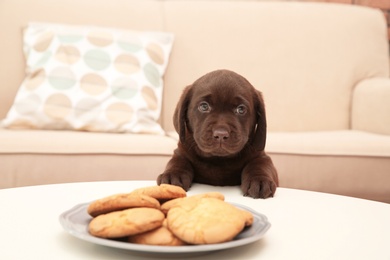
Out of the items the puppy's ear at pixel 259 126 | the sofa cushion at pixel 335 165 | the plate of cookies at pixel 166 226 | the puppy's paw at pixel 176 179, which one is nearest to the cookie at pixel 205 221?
the plate of cookies at pixel 166 226

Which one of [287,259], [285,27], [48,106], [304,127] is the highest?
[285,27]

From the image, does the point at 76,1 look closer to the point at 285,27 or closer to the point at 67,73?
the point at 67,73

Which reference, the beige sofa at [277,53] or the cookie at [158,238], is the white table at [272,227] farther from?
the beige sofa at [277,53]

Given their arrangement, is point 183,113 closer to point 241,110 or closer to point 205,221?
point 241,110

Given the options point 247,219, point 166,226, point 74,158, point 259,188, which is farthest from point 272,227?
point 74,158

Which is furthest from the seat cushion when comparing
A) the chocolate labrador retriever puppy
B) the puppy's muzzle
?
the puppy's muzzle

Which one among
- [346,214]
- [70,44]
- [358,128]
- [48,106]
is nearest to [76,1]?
[70,44]

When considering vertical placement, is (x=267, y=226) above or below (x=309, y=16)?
below
